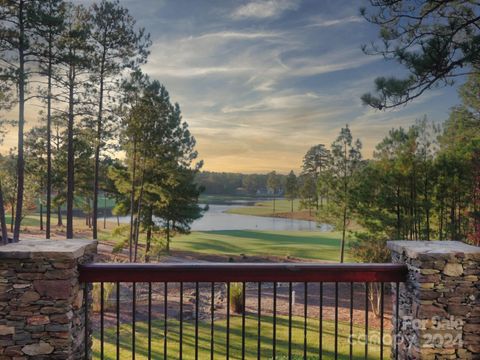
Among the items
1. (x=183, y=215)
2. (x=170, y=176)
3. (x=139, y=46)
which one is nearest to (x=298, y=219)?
(x=183, y=215)

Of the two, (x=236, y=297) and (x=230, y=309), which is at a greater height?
(x=236, y=297)

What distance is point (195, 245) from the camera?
2044 centimetres

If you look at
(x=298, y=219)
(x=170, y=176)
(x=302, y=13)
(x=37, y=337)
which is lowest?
(x=298, y=219)


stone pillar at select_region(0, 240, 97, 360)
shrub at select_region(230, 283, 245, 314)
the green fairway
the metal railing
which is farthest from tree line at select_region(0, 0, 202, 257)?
stone pillar at select_region(0, 240, 97, 360)

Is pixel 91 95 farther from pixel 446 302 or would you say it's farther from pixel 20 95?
pixel 446 302

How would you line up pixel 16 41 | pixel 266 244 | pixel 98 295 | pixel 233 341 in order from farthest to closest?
pixel 266 244 < pixel 16 41 < pixel 98 295 < pixel 233 341

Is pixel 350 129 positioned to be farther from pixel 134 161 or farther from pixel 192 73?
pixel 134 161

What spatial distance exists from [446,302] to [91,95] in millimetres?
10852

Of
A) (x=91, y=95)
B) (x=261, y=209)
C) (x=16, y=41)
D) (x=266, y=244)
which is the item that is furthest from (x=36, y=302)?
(x=261, y=209)

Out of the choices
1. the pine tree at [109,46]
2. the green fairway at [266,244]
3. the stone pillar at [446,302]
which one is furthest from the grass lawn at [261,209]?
the stone pillar at [446,302]

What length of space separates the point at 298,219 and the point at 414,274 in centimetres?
4176

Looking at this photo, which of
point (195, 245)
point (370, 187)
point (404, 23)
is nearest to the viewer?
point (404, 23)

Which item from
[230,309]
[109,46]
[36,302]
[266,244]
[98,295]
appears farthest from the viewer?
[266,244]

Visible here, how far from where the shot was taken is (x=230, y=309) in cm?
932
